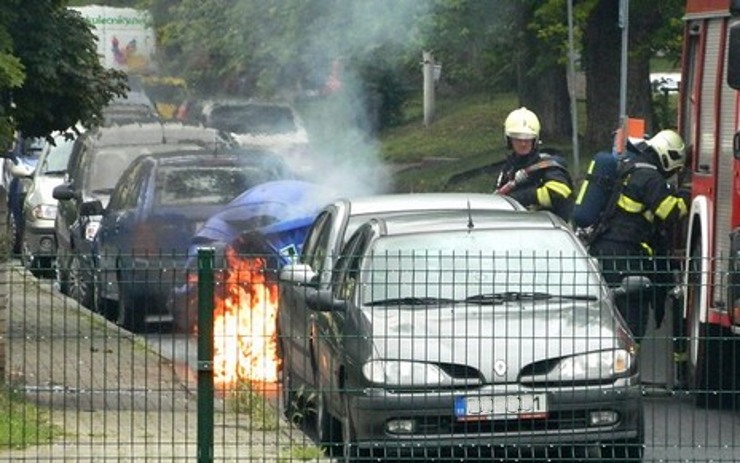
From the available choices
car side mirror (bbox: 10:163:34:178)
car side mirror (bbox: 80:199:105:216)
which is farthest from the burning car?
car side mirror (bbox: 10:163:34:178)

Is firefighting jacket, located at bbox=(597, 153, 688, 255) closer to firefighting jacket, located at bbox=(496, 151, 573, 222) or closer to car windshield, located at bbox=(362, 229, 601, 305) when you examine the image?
firefighting jacket, located at bbox=(496, 151, 573, 222)

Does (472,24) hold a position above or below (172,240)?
above

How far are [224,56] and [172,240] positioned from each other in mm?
24679

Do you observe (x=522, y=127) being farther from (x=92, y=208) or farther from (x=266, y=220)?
(x=92, y=208)

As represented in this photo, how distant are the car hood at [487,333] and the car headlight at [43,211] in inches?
686

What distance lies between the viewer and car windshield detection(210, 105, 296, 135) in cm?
3562

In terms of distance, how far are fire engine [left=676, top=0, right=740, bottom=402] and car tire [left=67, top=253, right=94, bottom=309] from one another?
3232mm

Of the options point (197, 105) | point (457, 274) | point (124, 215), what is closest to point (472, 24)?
point (197, 105)

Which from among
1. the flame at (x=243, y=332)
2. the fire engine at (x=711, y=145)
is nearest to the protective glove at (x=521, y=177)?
the fire engine at (x=711, y=145)

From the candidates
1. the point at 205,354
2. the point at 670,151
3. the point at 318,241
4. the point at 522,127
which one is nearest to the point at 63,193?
the point at 522,127

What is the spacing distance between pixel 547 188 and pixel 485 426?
265 inches

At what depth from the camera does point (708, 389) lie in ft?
33.5

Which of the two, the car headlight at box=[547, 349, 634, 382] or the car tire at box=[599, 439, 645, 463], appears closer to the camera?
the car tire at box=[599, 439, 645, 463]

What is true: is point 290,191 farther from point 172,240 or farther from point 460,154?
point 460,154
